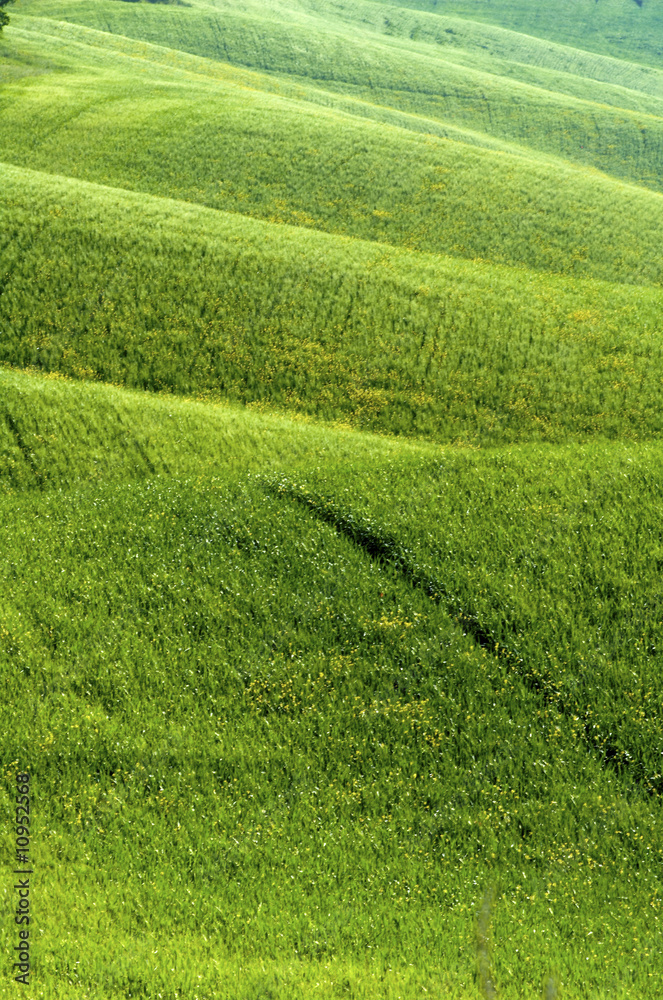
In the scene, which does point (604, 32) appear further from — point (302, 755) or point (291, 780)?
point (291, 780)

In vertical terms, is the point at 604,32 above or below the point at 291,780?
above

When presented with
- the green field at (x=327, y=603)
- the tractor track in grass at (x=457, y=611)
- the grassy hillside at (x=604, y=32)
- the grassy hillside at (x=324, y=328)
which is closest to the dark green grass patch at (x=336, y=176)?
the green field at (x=327, y=603)

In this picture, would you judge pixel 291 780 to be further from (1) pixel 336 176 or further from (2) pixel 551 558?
(1) pixel 336 176

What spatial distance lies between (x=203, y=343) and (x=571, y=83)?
5435 inches

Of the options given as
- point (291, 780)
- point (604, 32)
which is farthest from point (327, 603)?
point (604, 32)

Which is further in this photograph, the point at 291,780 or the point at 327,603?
the point at 327,603

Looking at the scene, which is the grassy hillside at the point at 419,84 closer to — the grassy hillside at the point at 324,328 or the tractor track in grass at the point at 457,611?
the grassy hillside at the point at 324,328

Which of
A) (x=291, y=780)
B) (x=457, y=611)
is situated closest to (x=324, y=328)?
(x=457, y=611)

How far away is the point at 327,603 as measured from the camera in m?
16.7

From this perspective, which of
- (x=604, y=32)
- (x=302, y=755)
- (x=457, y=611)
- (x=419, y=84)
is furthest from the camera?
(x=604, y=32)

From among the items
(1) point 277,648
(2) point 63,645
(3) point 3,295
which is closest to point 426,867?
(1) point 277,648

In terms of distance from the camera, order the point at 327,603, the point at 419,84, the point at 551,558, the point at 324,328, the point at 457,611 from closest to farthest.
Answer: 1. the point at 457,611
2. the point at 327,603
3. the point at 551,558
4. the point at 324,328
5. the point at 419,84

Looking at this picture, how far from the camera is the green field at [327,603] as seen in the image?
10367mm

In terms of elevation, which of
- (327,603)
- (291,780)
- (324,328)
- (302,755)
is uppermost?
(324,328)
